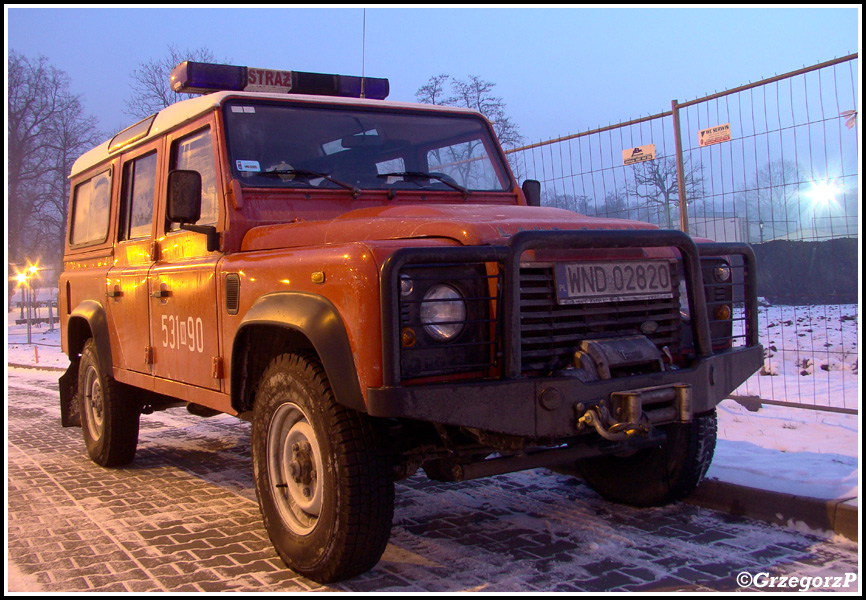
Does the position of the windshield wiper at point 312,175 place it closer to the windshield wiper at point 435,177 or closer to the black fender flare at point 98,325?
the windshield wiper at point 435,177

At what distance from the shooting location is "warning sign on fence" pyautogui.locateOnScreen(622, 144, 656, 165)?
282 inches

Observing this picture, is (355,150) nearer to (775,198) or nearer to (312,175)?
(312,175)

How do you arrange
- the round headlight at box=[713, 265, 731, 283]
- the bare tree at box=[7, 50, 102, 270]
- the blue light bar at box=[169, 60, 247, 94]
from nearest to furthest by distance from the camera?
the round headlight at box=[713, 265, 731, 283], the blue light bar at box=[169, 60, 247, 94], the bare tree at box=[7, 50, 102, 270]

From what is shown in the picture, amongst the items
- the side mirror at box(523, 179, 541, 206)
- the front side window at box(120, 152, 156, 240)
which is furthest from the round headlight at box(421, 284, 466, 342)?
the front side window at box(120, 152, 156, 240)

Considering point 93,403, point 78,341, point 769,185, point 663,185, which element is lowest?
point 93,403

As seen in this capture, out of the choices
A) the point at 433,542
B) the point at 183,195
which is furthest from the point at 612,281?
the point at 183,195

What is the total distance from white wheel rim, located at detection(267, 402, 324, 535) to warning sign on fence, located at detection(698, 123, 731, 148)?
4746mm

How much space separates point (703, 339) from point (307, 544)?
1.96m

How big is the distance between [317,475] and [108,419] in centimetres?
302

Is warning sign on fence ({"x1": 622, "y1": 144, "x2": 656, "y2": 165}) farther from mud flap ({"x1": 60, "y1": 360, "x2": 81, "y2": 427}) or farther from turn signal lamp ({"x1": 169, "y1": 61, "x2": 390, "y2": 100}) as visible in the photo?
mud flap ({"x1": 60, "y1": 360, "x2": 81, "y2": 427})

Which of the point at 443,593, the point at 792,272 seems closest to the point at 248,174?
the point at 443,593

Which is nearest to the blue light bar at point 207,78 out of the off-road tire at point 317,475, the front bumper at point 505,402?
the off-road tire at point 317,475

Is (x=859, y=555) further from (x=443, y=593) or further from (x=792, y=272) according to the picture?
(x=792, y=272)

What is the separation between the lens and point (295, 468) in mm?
3498
